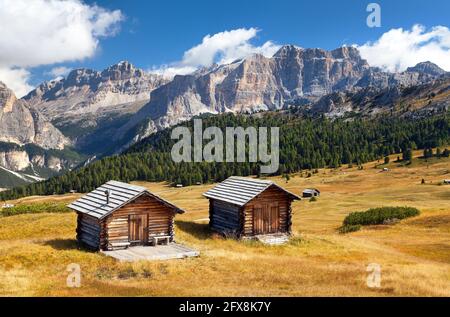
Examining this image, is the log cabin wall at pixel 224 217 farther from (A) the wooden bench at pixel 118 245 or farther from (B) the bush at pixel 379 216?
(B) the bush at pixel 379 216

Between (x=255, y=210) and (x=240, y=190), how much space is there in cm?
283

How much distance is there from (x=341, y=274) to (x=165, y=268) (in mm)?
9961

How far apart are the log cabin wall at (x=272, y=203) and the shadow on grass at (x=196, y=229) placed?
377 centimetres

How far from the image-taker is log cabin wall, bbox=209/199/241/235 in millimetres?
43656

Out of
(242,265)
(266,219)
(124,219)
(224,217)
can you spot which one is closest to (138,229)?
(124,219)

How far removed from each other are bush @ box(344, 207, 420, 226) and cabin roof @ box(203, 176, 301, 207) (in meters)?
18.8

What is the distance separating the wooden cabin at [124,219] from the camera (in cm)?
3509

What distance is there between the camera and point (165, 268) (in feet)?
93.0

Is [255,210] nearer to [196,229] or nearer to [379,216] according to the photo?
[196,229]

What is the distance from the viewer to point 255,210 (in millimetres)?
43688

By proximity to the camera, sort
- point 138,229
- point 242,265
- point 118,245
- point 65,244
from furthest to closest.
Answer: point 138,229 → point 65,244 → point 118,245 → point 242,265

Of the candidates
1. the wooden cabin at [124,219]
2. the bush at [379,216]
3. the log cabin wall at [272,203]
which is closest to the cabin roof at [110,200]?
the wooden cabin at [124,219]
